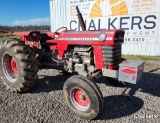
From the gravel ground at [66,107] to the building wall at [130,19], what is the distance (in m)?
3.59

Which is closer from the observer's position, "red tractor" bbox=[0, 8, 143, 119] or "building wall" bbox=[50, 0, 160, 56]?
"red tractor" bbox=[0, 8, 143, 119]

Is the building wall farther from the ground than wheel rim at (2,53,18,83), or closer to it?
farther from the ground

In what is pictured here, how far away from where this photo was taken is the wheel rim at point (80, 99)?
3.18m

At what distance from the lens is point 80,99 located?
3.29m

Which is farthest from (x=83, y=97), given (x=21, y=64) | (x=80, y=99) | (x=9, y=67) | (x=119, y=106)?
(x=9, y=67)

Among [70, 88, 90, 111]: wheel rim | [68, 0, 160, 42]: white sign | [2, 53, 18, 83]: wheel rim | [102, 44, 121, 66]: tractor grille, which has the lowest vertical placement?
[70, 88, 90, 111]: wheel rim

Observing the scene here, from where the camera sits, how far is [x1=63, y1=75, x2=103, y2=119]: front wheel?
291cm

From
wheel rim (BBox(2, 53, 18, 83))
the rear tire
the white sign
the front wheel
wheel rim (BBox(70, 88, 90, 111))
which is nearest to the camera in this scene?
the front wheel

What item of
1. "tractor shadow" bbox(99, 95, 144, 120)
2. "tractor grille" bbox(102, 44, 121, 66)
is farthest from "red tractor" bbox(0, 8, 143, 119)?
"tractor shadow" bbox(99, 95, 144, 120)

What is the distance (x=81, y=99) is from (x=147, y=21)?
5.96 m

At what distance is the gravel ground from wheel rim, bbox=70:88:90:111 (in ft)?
0.67

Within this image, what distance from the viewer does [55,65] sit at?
4.23 meters

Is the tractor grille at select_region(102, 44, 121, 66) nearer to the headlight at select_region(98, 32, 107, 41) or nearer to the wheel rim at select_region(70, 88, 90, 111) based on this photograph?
the headlight at select_region(98, 32, 107, 41)

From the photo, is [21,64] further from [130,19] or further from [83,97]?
[130,19]
